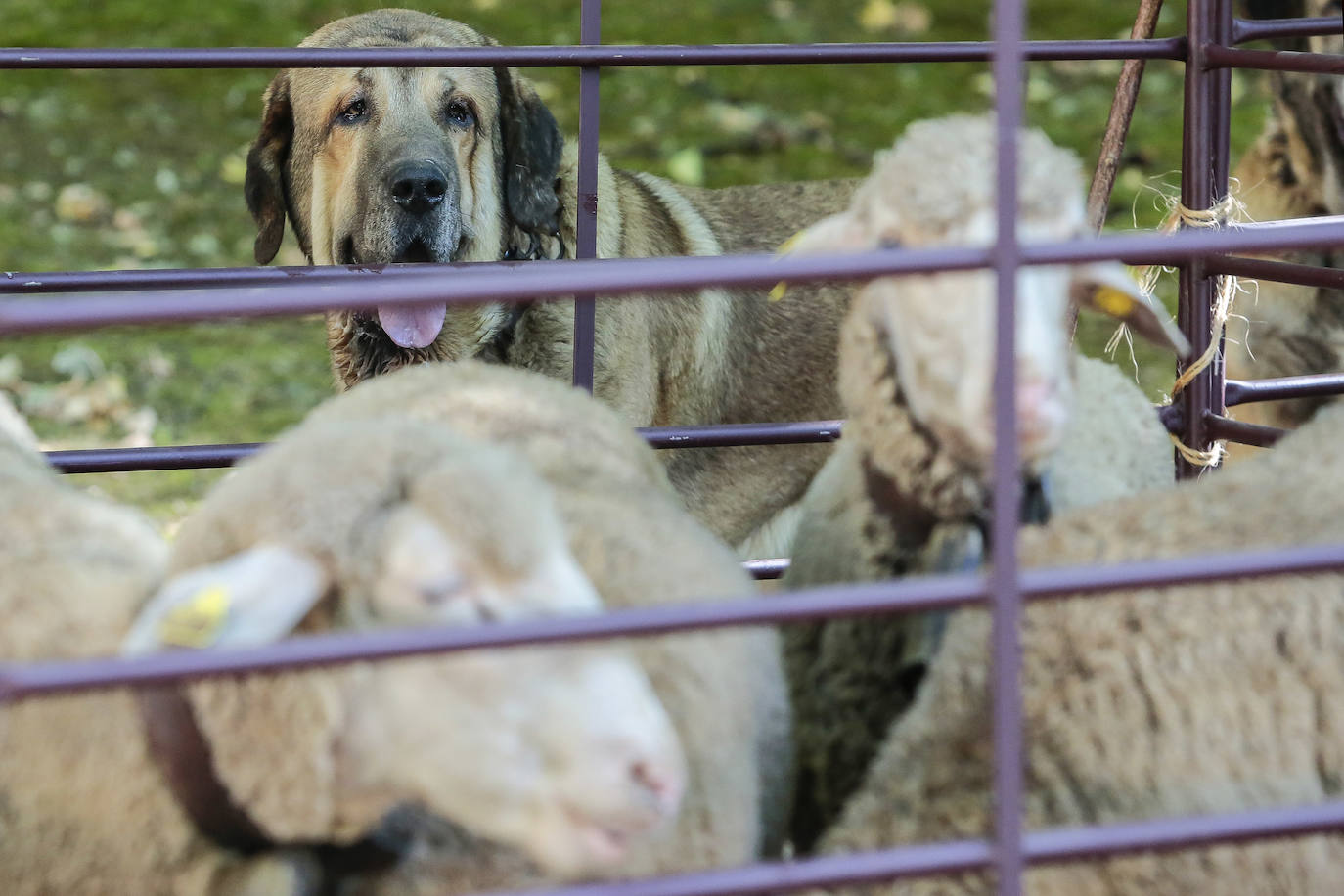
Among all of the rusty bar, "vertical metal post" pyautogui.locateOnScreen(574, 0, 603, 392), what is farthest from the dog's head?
the rusty bar

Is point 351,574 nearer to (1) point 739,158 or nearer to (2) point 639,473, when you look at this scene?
(2) point 639,473

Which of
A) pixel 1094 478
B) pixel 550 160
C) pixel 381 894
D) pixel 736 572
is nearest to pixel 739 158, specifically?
pixel 550 160

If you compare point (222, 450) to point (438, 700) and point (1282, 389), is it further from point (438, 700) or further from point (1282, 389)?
point (1282, 389)

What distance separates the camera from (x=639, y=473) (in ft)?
7.62

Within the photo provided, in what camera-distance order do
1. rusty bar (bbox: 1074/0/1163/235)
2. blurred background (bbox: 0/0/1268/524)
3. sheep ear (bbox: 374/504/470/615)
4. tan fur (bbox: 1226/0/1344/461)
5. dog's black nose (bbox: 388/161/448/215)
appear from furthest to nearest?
blurred background (bbox: 0/0/1268/524), tan fur (bbox: 1226/0/1344/461), dog's black nose (bbox: 388/161/448/215), rusty bar (bbox: 1074/0/1163/235), sheep ear (bbox: 374/504/470/615)

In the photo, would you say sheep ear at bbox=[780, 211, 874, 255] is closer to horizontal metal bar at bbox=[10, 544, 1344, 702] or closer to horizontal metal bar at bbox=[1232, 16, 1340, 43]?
horizontal metal bar at bbox=[10, 544, 1344, 702]

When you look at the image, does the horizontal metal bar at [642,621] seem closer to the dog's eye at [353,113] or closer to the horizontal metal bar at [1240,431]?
the horizontal metal bar at [1240,431]

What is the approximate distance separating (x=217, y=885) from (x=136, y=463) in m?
1.61

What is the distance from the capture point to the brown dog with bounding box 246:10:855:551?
12.7ft

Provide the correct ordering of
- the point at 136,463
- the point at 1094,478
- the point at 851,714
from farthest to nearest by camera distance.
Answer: the point at 136,463
the point at 1094,478
the point at 851,714

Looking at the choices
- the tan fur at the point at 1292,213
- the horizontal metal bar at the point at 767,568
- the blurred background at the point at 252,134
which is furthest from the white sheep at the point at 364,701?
the blurred background at the point at 252,134

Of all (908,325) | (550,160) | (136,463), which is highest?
(550,160)

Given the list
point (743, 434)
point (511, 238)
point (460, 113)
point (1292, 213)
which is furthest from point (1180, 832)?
point (1292, 213)

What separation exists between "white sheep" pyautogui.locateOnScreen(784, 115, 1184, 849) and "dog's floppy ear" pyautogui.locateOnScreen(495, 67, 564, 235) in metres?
1.74
